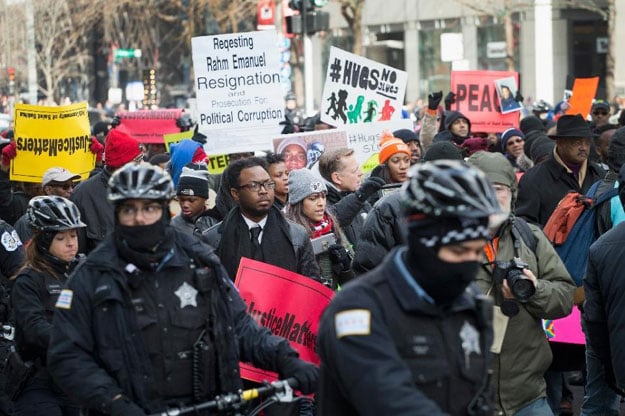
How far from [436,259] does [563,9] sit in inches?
1701

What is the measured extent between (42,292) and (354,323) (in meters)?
3.09

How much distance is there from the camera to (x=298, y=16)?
20.5 m

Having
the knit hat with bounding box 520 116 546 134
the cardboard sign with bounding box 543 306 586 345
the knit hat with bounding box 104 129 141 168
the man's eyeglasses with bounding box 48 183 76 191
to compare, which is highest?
the knit hat with bounding box 104 129 141 168

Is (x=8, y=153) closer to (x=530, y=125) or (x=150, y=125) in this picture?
(x=150, y=125)

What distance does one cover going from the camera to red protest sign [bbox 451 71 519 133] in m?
17.1

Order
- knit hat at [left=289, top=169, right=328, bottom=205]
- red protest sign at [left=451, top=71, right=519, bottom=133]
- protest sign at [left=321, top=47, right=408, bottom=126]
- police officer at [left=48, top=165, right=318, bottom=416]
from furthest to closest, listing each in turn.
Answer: red protest sign at [left=451, top=71, right=519, bottom=133], protest sign at [left=321, top=47, right=408, bottom=126], knit hat at [left=289, top=169, right=328, bottom=205], police officer at [left=48, top=165, right=318, bottom=416]

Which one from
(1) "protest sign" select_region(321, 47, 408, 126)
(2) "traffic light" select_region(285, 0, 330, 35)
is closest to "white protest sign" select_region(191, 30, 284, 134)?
(1) "protest sign" select_region(321, 47, 408, 126)

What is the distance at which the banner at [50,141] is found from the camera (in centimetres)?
1112

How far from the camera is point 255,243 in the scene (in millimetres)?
7402

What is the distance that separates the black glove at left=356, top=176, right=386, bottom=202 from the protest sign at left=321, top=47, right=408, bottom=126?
15.5 feet

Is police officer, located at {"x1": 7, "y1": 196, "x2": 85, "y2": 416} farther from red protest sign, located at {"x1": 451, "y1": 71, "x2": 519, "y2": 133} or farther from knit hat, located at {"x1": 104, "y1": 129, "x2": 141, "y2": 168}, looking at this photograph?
red protest sign, located at {"x1": 451, "y1": 71, "x2": 519, "y2": 133}

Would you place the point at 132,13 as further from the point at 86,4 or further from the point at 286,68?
the point at 286,68

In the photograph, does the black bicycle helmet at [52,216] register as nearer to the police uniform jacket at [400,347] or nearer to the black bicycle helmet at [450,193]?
the police uniform jacket at [400,347]

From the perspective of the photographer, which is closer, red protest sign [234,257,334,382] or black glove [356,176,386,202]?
red protest sign [234,257,334,382]
